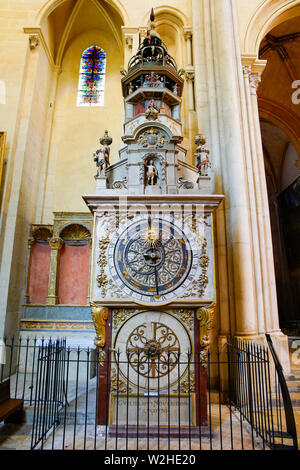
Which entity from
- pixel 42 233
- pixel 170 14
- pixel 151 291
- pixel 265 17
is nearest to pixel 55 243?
pixel 42 233

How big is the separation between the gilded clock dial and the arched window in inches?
296

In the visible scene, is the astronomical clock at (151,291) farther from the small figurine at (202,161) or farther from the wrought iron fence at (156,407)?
the small figurine at (202,161)

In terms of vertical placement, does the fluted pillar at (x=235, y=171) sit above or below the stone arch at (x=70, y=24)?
below

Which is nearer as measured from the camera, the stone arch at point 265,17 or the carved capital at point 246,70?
the carved capital at point 246,70

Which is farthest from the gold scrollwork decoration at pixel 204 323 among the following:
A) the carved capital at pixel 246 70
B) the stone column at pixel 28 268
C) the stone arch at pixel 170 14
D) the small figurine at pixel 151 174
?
the stone arch at pixel 170 14

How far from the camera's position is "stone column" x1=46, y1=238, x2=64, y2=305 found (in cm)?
757

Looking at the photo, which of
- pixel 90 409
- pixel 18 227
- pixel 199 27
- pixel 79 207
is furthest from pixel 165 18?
pixel 90 409

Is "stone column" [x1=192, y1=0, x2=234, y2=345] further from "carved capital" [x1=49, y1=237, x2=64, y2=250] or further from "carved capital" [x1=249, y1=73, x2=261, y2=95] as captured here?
"carved capital" [x1=49, y1=237, x2=64, y2=250]

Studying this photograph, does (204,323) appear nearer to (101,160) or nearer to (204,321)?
(204,321)

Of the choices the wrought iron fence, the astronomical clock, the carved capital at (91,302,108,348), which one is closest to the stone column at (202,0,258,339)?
the astronomical clock

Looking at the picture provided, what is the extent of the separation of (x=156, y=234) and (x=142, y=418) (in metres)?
2.36

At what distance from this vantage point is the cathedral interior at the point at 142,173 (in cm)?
408

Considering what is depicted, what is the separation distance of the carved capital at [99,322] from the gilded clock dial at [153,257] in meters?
0.50

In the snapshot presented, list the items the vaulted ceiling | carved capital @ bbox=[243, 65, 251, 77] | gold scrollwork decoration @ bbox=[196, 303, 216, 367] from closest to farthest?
gold scrollwork decoration @ bbox=[196, 303, 216, 367] → carved capital @ bbox=[243, 65, 251, 77] → the vaulted ceiling
